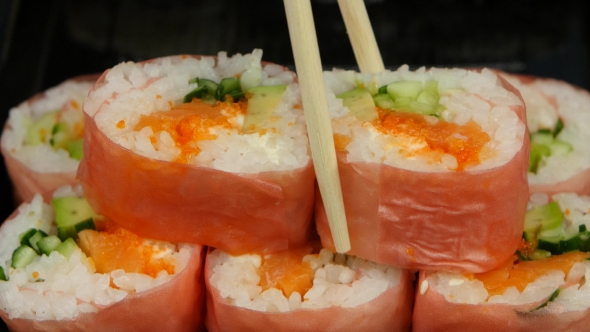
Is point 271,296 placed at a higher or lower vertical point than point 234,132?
lower

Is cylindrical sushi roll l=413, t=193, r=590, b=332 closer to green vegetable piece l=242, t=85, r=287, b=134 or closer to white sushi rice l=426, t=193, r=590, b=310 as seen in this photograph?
white sushi rice l=426, t=193, r=590, b=310

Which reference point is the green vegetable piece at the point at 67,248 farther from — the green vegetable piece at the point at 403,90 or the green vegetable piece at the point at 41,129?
the green vegetable piece at the point at 403,90

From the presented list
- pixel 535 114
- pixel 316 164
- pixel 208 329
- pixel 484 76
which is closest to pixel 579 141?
pixel 535 114

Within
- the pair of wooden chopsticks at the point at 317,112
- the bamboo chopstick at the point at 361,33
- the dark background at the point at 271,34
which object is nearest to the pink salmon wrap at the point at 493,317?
the pair of wooden chopsticks at the point at 317,112

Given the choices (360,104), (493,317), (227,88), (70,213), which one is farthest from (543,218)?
(70,213)

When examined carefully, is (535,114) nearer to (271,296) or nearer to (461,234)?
(461,234)

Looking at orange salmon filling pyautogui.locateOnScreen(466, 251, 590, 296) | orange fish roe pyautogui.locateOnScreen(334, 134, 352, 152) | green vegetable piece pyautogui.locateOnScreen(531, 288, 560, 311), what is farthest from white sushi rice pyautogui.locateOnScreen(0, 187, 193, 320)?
green vegetable piece pyautogui.locateOnScreen(531, 288, 560, 311)
